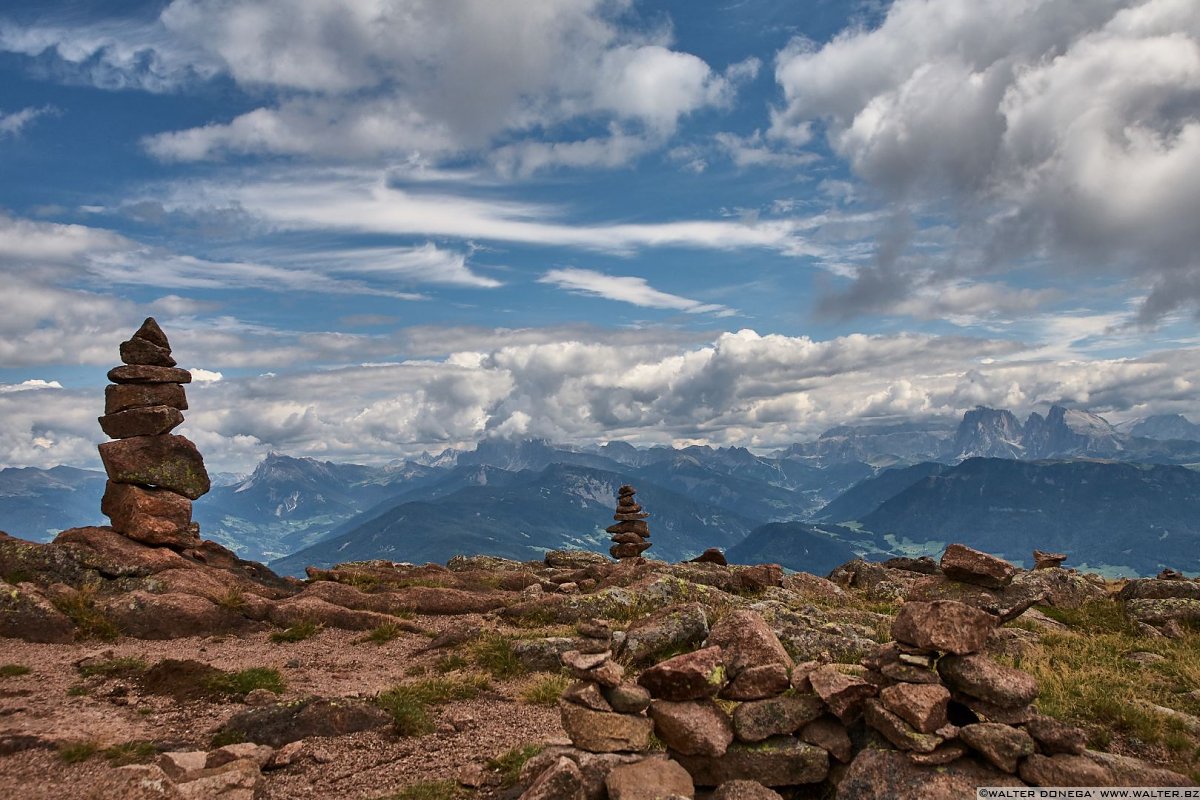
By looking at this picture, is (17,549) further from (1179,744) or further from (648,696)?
(1179,744)

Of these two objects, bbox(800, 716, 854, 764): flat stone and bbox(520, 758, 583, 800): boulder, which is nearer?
bbox(520, 758, 583, 800): boulder

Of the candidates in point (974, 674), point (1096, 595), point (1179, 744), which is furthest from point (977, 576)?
point (974, 674)

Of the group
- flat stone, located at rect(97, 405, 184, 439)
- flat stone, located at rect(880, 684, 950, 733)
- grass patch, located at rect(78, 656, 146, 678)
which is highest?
flat stone, located at rect(97, 405, 184, 439)

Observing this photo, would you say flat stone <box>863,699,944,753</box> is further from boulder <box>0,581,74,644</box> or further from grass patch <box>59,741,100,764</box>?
boulder <box>0,581,74,644</box>

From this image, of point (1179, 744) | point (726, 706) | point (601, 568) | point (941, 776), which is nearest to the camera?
point (941, 776)

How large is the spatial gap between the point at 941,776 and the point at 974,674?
2284 millimetres

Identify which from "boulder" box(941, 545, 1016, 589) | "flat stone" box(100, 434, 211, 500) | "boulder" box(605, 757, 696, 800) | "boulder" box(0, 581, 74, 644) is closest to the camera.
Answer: "boulder" box(605, 757, 696, 800)

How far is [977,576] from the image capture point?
30.4 metres

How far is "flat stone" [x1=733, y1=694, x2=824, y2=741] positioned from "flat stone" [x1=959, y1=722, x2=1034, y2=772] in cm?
296

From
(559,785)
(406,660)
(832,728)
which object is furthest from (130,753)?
(832,728)

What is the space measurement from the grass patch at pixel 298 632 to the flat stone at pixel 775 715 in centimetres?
2371

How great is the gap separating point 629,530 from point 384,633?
3819 centimetres

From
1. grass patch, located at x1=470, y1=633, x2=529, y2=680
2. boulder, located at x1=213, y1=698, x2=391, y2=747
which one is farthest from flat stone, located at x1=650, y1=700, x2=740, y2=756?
grass patch, located at x1=470, y1=633, x2=529, y2=680

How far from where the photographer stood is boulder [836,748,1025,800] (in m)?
12.3
